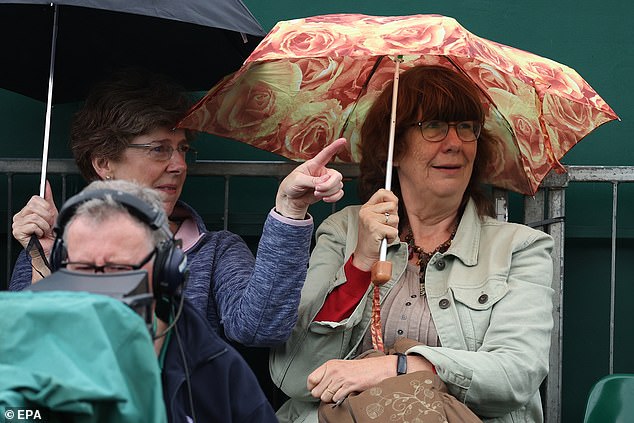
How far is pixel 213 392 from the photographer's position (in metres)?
2.99

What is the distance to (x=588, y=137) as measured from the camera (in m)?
4.93

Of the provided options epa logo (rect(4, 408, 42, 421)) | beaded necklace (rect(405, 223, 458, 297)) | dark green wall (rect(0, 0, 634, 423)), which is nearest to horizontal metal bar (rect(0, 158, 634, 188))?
dark green wall (rect(0, 0, 634, 423))

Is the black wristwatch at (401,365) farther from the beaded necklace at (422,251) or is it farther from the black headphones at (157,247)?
the black headphones at (157,247)

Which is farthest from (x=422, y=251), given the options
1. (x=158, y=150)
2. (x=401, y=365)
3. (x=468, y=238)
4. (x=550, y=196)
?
(x=158, y=150)

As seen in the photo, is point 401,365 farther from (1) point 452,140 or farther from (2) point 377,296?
(1) point 452,140

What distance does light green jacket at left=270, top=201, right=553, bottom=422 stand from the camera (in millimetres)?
3684

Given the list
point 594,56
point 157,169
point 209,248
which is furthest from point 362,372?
point 594,56

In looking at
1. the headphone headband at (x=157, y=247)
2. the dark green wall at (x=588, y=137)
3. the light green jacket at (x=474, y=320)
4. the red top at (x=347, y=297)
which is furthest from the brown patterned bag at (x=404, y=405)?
the dark green wall at (x=588, y=137)

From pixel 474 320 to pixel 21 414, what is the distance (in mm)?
2030

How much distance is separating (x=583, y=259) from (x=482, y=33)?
1032 millimetres

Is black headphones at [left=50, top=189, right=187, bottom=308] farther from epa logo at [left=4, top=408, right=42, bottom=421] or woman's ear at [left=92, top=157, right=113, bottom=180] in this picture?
woman's ear at [left=92, top=157, right=113, bottom=180]

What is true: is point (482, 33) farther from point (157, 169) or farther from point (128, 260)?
point (128, 260)

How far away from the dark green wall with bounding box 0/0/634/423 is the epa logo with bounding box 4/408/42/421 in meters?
2.82

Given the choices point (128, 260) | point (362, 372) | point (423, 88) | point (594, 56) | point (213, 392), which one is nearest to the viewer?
point (128, 260)
